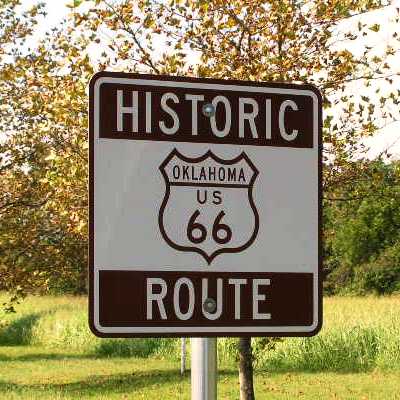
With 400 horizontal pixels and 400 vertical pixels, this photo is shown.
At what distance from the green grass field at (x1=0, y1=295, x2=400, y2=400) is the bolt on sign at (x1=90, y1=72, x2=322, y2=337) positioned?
1274 cm

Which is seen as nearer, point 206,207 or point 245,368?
point 206,207

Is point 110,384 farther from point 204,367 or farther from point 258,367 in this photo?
point 204,367

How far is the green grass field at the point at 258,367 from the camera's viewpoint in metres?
18.9

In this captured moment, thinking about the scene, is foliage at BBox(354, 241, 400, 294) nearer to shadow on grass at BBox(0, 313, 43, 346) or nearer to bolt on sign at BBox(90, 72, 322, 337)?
shadow on grass at BBox(0, 313, 43, 346)

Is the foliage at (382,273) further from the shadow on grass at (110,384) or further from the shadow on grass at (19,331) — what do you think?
the shadow on grass at (110,384)

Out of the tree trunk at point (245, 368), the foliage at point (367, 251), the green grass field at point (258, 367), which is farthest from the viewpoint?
Answer: the foliage at point (367, 251)

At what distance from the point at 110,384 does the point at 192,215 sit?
19169mm

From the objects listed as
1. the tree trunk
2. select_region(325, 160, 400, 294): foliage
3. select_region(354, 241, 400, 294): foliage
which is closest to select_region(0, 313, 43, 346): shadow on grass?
select_region(325, 160, 400, 294): foliage

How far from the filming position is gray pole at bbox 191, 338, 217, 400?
2.38 meters

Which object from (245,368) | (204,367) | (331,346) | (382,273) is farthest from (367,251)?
(204,367)

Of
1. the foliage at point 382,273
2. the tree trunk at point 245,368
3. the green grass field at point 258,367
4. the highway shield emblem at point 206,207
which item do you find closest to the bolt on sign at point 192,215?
the highway shield emblem at point 206,207

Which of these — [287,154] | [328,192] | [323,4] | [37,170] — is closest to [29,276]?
[37,170]

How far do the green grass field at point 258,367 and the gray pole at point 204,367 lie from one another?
1269 centimetres

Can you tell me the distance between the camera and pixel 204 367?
2.40 meters
